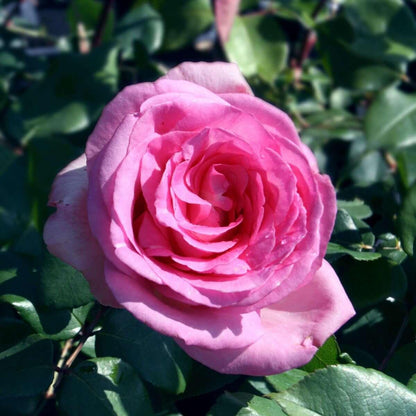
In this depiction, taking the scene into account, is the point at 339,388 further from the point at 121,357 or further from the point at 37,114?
the point at 37,114

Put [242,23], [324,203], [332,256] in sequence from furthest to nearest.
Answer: [242,23] → [332,256] → [324,203]

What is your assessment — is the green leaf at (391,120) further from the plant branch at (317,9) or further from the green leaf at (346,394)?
the green leaf at (346,394)

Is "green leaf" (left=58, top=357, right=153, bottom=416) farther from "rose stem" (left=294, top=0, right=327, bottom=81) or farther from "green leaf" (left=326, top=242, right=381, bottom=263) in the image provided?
"rose stem" (left=294, top=0, right=327, bottom=81)

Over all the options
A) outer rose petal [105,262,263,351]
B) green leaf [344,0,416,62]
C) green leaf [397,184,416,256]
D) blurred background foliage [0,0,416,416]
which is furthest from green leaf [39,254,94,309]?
green leaf [344,0,416,62]

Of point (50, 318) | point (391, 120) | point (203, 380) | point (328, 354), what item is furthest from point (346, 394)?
point (391, 120)

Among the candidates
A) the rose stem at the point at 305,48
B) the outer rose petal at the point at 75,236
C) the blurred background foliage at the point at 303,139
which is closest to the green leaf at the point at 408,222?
the blurred background foliage at the point at 303,139

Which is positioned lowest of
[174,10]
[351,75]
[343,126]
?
[343,126]

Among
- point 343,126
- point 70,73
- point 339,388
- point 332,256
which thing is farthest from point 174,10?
point 339,388
